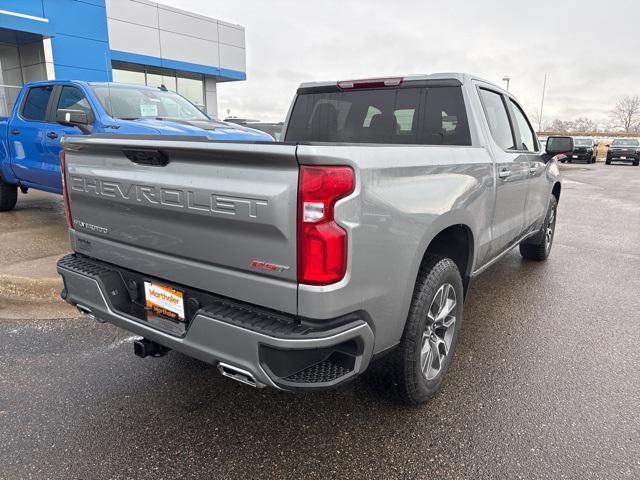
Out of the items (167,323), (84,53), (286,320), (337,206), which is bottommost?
(167,323)

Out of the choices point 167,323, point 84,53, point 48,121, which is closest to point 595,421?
point 167,323

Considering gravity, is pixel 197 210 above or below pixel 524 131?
below

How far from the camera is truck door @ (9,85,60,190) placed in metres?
6.36

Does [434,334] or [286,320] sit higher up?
[286,320]

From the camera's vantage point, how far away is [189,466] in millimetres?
2307

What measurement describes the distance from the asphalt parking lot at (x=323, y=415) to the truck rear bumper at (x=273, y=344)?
54 centimetres

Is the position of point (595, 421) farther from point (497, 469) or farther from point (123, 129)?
point (123, 129)

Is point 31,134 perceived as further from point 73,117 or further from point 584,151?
point 584,151

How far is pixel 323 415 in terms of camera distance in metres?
2.75

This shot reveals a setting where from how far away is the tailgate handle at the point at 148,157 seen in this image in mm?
2299

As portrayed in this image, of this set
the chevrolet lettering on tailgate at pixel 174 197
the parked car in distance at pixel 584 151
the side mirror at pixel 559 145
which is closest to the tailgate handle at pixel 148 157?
the chevrolet lettering on tailgate at pixel 174 197

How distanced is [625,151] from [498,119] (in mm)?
31679

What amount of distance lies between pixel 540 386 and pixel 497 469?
0.94 meters

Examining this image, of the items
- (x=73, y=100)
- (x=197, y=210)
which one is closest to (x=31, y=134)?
(x=73, y=100)
